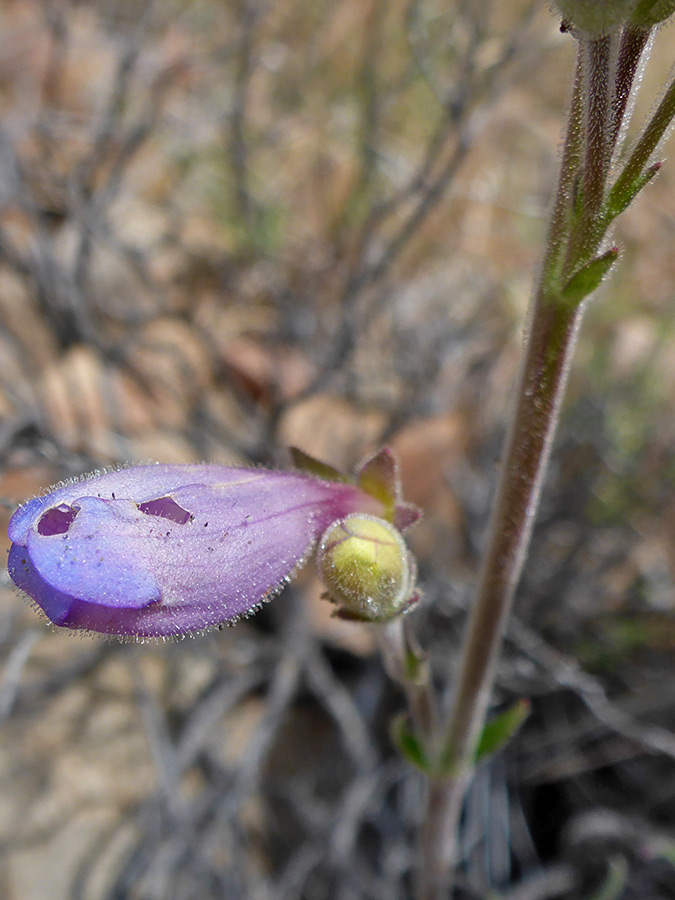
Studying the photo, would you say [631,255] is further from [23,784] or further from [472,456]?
[23,784]

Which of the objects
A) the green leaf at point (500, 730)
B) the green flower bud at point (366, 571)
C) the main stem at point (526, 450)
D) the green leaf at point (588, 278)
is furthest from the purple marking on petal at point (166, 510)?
the green leaf at point (500, 730)

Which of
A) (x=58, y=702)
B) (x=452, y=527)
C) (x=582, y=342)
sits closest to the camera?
(x=58, y=702)

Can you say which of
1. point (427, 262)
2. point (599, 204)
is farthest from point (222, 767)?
point (427, 262)

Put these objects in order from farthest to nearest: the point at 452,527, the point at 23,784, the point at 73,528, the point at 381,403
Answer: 1. the point at 381,403
2. the point at 452,527
3. the point at 23,784
4. the point at 73,528

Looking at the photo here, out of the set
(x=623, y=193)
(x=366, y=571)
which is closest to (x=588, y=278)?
(x=623, y=193)

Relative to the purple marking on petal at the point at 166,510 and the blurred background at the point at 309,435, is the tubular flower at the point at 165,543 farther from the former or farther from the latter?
the blurred background at the point at 309,435

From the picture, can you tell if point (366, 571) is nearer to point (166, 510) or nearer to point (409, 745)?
point (166, 510)
